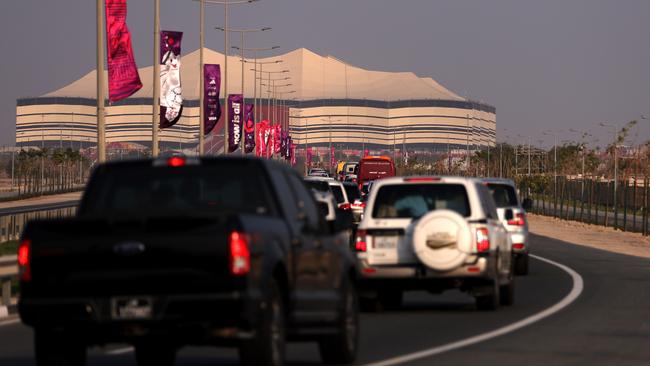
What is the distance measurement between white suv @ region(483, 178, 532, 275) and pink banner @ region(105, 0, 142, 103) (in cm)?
1032

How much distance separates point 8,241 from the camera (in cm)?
4484

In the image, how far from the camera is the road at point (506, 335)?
600 inches

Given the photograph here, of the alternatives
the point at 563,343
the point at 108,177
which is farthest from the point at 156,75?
the point at 108,177

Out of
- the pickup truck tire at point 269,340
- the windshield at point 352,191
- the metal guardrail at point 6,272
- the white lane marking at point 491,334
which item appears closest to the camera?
the pickup truck tire at point 269,340

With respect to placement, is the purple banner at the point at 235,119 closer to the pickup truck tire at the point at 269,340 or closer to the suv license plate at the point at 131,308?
the pickup truck tire at the point at 269,340

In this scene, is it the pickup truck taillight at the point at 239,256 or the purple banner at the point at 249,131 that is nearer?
the pickup truck taillight at the point at 239,256

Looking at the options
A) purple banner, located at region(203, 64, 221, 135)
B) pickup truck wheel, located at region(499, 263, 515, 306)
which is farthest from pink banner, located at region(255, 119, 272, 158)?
pickup truck wheel, located at region(499, 263, 515, 306)

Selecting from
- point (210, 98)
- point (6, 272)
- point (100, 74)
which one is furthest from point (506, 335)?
point (210, 98)

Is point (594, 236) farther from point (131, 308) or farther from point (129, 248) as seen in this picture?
point (129, 248)

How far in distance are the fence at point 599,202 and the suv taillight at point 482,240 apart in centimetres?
3953

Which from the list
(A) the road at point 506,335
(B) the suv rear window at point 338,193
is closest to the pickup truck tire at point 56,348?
(A) the road at point 506,335

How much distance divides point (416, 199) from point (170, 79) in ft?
104

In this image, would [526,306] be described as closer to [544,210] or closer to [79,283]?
[79,283]

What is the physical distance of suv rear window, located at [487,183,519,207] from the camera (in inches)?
1246
